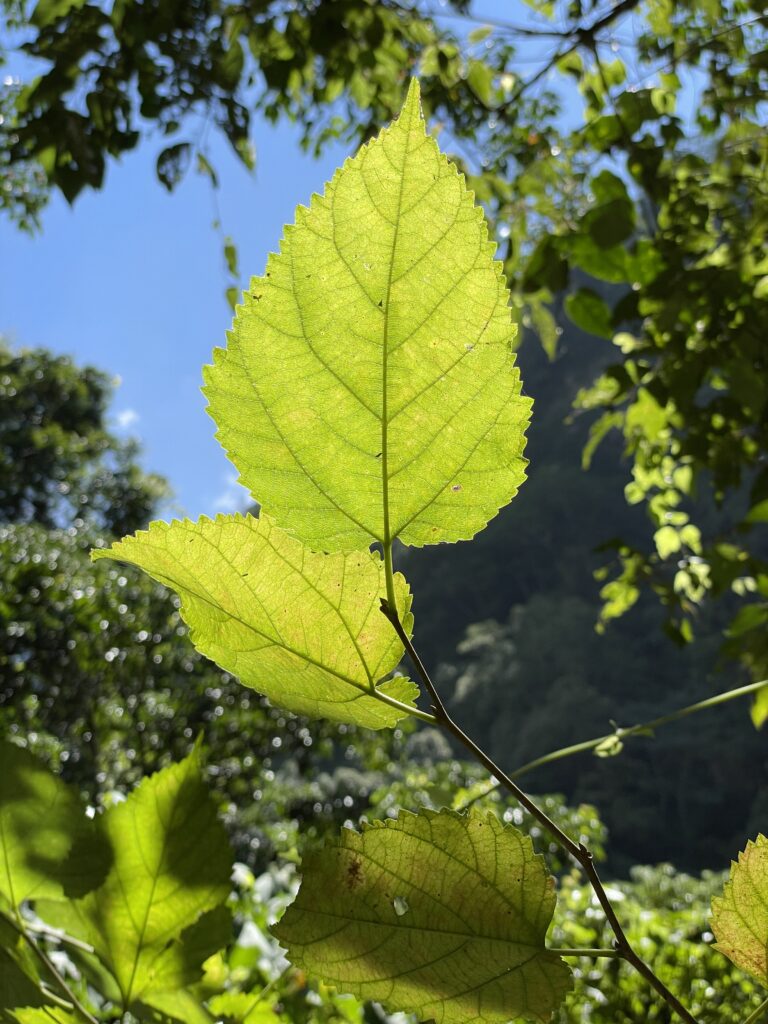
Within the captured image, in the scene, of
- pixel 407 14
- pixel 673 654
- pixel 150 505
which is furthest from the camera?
pixel 673 654

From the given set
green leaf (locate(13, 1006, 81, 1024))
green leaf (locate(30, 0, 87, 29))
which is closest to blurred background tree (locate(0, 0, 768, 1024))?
green leaf (locate(30, 0, 87, 29))

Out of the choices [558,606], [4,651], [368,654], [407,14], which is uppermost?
[558,606]

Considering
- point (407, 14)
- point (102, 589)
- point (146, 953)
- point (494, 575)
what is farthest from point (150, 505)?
point (494, 575)

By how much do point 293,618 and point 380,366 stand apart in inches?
3.8

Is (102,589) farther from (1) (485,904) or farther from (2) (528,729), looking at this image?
(2) (528,729)

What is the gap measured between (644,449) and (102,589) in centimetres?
614

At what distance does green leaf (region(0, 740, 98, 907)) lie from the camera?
0.46m

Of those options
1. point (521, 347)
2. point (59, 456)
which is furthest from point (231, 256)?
point (59, 456)

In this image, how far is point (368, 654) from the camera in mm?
317

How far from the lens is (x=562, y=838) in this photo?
0.28 m

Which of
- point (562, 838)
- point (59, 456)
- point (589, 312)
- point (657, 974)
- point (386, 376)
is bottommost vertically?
point (657, 974)

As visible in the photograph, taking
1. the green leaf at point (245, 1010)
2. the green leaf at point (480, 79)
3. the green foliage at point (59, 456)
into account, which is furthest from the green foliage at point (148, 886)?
the green foliage at point (59, 456)

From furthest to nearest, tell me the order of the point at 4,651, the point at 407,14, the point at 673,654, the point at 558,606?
1. the point at 558,606
2. the point at 673,654
3. the point at 4,651
4. the point at 407,14

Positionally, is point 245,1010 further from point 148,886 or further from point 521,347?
point 521,347
